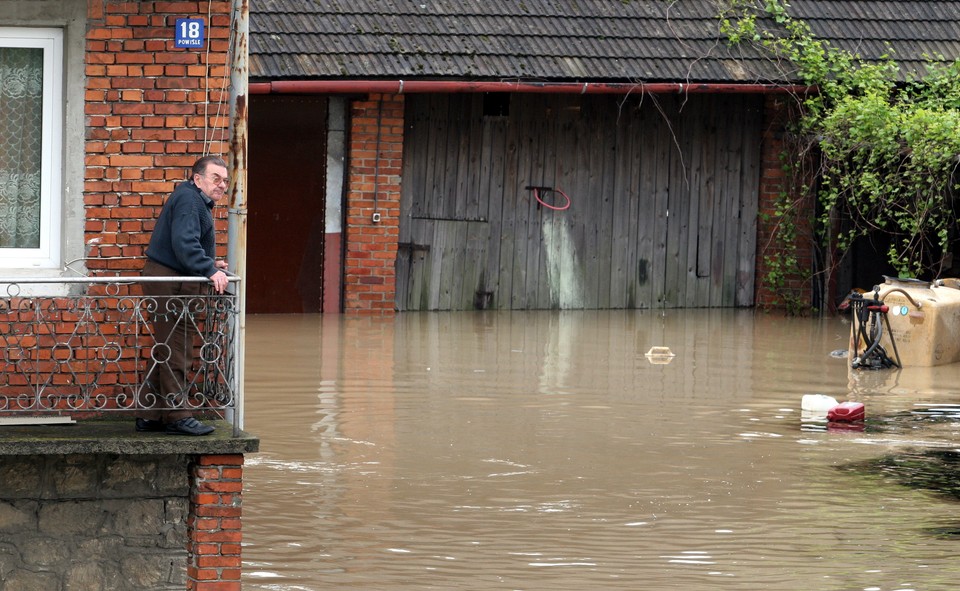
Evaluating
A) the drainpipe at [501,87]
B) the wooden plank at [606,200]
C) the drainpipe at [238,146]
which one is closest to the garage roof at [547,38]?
the drainpipe at [501,87]

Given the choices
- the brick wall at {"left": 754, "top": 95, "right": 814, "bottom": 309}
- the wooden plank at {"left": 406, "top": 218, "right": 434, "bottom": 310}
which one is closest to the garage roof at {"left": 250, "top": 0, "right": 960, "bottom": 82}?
the brick wall at {"left": 754, "top": 95, "right": 814, "bottom": 309}

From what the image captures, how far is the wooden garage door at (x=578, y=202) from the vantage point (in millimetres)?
18312

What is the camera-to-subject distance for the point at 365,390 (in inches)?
514

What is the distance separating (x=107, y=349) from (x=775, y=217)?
1265 centimetres

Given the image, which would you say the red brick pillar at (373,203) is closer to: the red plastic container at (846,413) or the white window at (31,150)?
the red plastic container at (846,413)

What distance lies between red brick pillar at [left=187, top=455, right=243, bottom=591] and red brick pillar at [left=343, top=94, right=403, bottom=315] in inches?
397

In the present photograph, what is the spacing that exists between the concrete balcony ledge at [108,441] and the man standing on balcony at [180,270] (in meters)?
0.11

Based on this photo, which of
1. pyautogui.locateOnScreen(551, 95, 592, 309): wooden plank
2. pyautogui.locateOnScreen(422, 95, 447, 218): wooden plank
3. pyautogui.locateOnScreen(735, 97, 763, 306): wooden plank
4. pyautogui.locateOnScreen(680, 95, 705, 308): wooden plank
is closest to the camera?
pyautogui.locateOnScreen(422, 95, 447, 218): wooden plank

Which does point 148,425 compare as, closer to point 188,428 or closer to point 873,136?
point 188,428

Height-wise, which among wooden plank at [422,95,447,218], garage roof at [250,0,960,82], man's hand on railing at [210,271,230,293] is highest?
garage roof at [250,0,960,82]

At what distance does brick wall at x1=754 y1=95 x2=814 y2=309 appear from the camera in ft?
63.5

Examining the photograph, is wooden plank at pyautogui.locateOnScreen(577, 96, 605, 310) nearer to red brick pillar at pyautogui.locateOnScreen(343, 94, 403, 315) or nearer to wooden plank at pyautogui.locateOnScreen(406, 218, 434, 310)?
wooden plank at pyautogui.locateOnScreen(406, 218, 434, 310)

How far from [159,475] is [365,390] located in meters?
5.28

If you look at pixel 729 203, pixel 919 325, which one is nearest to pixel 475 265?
pixel 729 203
